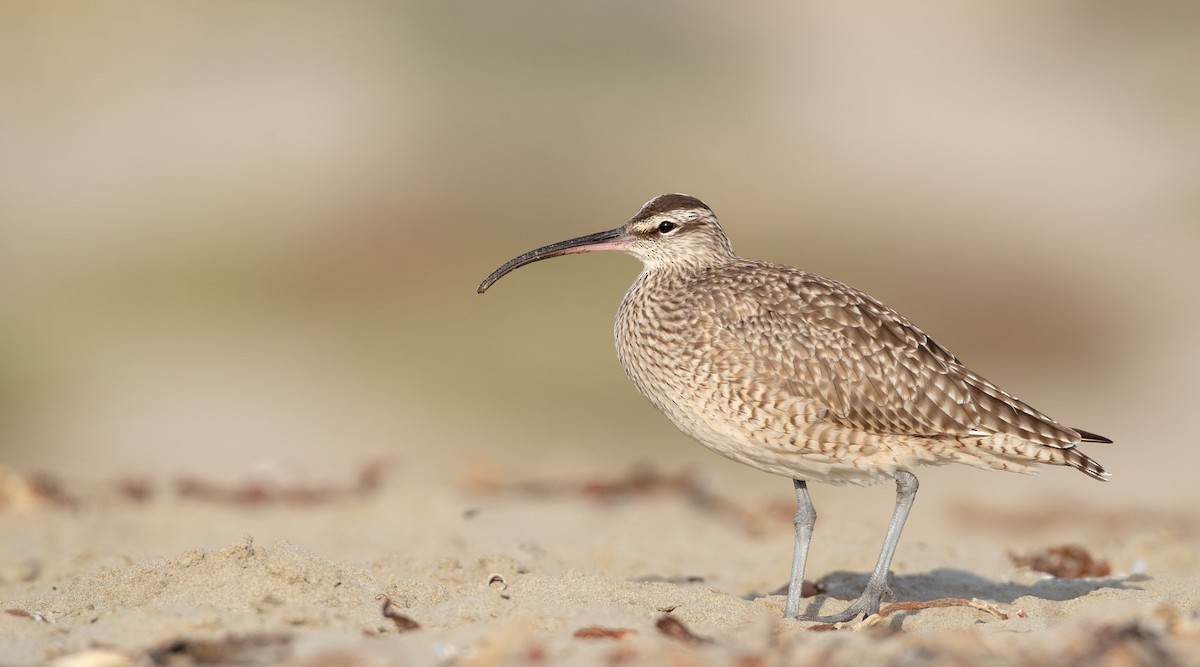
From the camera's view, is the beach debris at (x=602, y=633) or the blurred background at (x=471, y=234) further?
the blurred background at (x=471, y=234)

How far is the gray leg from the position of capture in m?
7.43

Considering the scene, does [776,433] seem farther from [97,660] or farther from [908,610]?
[97,660]

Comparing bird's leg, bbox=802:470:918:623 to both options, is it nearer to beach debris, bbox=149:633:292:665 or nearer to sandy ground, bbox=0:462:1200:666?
sandy ground, bbox=0:462:1200:666

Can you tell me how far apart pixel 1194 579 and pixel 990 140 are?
40619 mm

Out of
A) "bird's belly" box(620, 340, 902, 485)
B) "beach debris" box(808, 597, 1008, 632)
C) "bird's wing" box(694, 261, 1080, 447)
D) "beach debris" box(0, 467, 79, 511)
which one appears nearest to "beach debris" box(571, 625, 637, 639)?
"beach debris" box(808, 597, 1008, 632)

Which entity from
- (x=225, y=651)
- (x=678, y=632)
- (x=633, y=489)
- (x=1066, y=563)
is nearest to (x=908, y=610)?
(x=678, y=632)

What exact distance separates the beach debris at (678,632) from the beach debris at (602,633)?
5.5 inches

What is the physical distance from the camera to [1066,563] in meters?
9.14

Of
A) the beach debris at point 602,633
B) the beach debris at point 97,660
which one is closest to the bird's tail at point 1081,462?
the beach debris at point 602,633

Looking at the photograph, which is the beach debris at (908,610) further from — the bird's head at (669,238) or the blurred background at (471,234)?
the blurred background at (471,234)

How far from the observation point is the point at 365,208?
89.6 feet

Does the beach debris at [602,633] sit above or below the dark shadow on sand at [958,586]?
above

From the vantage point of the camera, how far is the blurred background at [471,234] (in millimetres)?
18969

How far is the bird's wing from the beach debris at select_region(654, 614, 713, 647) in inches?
80.7
